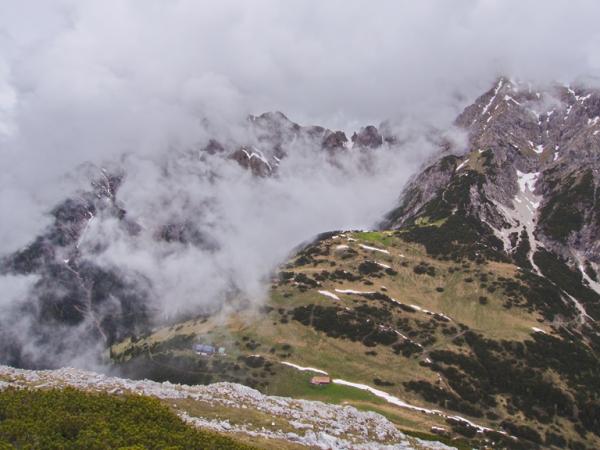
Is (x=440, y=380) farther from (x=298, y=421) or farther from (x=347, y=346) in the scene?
(x=298, y=421)

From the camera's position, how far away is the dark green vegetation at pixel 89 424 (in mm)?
35875

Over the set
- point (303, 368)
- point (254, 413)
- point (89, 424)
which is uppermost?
point (303, 368)

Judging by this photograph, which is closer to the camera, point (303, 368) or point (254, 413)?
point (254, 413)

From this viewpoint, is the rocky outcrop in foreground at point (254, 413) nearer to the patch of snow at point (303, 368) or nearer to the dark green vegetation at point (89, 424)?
the dark green vegetation at point (89, 424)

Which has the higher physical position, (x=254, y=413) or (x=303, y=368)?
(x=303, y=368)

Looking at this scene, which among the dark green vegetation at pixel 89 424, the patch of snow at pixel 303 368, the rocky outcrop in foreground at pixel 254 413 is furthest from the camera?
the patch of snow at pixel 303 368

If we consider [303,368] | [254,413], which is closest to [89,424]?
[254,413]

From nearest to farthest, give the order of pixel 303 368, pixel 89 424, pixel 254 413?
pixel 89 424, pixel 254 413, pixel 303 368

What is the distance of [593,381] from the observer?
18350 cm

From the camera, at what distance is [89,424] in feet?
127

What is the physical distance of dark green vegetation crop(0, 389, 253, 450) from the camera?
35875 millimetres

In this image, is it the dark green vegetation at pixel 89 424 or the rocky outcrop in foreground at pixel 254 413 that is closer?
the dark green vegetation at pixel 89 424

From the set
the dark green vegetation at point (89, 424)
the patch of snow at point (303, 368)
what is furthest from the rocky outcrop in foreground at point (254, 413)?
the patch of snow at point (303, 368)

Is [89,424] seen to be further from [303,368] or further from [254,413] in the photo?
[303,368]
